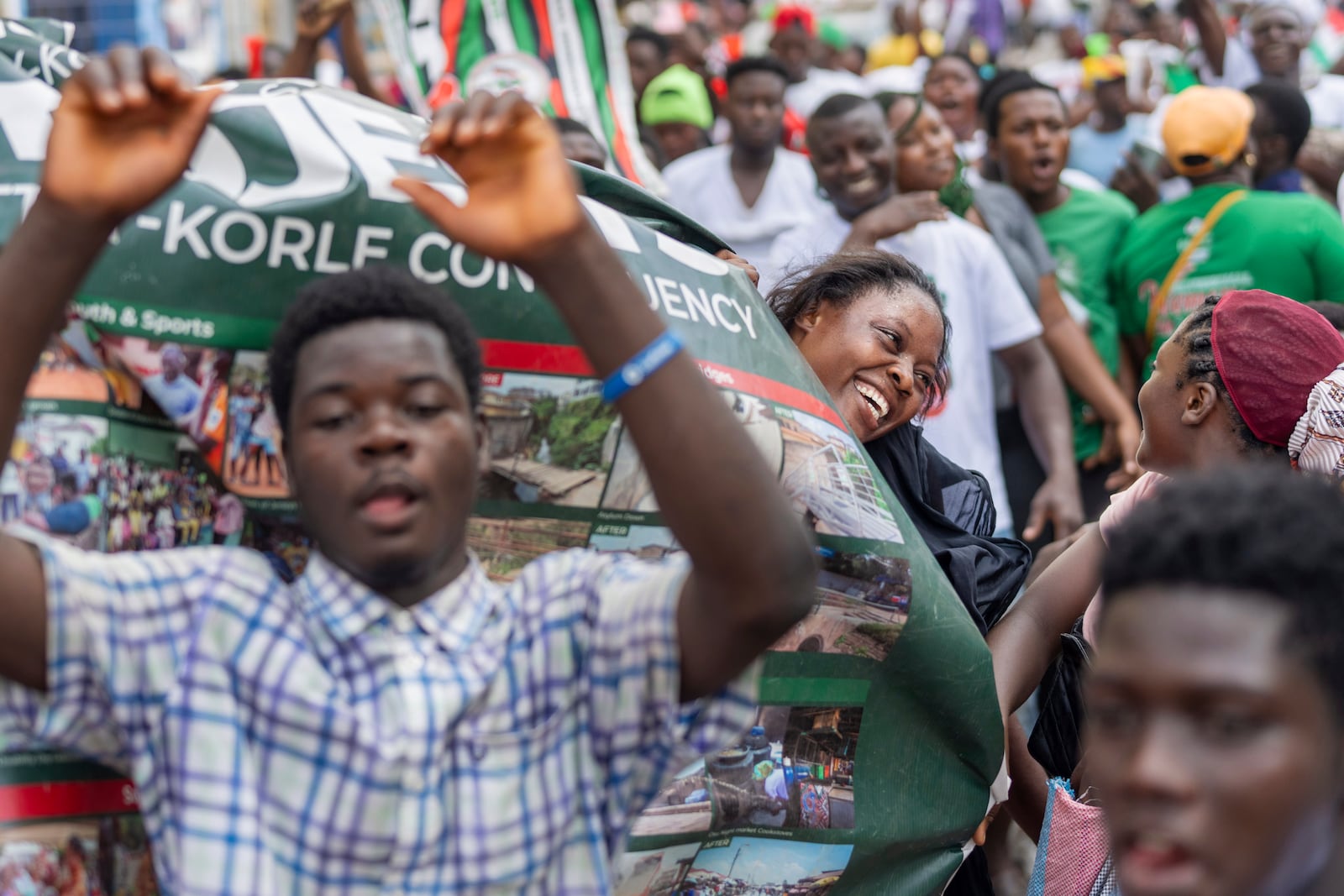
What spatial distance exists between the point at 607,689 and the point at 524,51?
3470 mm

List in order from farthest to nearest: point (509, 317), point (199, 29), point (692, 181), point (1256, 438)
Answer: point (199, 29)
point (692, 181)
point (1256, 438)
point (509, 317)

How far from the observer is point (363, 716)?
1584mm

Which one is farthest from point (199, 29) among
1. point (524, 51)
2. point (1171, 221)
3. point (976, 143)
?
point (1171, 221)

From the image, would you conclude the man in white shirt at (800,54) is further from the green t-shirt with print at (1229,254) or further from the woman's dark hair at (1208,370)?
the woman's dark hair at (1208,370)

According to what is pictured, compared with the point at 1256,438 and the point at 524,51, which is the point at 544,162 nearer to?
the point at 1256,438

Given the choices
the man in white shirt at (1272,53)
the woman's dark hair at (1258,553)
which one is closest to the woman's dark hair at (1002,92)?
the man in white shirt at (1272,53)

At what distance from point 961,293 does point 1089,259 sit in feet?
3.29

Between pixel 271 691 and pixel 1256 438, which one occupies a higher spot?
pixel 1256 438

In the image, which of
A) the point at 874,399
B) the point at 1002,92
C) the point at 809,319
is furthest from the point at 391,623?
the point at 1002,92

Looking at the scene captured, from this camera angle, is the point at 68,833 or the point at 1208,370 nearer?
the point at 68,833

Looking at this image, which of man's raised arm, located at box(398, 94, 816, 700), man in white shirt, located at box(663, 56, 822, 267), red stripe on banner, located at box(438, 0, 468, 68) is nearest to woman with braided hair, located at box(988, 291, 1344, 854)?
man's raised arm, located at box(398, 94, 816, 700)

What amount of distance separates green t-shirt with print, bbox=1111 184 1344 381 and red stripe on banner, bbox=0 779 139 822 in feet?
10.9

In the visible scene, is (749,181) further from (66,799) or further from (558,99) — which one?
(66,799)

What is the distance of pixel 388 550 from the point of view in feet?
5.34
